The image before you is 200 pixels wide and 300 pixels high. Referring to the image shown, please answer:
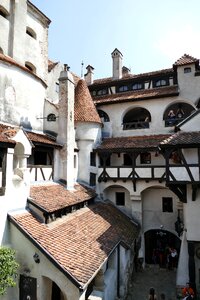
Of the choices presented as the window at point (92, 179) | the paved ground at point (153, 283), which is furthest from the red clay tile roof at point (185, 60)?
the paved ground at point (153, 283)

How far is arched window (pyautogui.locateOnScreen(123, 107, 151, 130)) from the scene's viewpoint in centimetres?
2047

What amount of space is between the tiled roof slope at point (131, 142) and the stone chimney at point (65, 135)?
11.8 feet

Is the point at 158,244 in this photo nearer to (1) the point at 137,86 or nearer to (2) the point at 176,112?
(2) the point at 176,112

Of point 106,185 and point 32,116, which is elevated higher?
point 32,116

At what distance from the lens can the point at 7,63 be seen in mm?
13406

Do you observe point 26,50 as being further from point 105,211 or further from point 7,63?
point 105,211

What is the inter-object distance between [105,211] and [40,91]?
9.44 metres

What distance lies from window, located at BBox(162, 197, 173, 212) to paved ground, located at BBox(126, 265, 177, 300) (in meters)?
4.21

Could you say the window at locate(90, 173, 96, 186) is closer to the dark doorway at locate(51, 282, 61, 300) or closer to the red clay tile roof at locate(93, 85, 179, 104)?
the red clay tile roof at locate(93, 85, 179, 104)

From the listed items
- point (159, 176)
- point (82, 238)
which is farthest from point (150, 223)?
point (82, 238)

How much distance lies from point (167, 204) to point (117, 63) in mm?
14074

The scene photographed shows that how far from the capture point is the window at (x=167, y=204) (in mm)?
18672

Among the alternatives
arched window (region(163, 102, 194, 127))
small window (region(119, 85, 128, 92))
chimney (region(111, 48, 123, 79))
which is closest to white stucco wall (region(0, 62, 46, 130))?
small window (region(119, 85, 128, 92))

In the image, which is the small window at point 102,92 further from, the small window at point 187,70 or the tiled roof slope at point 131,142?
the small window at point 187,70
